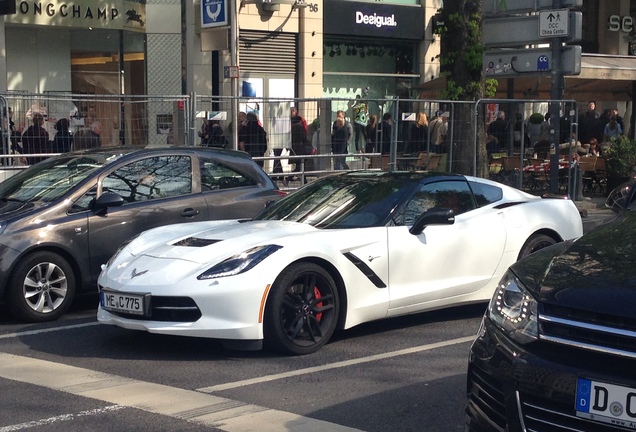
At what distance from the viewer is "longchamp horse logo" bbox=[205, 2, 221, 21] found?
748 inches

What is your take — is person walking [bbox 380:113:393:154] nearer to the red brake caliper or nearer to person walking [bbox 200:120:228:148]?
person walking [bbox 200:120:228:148]

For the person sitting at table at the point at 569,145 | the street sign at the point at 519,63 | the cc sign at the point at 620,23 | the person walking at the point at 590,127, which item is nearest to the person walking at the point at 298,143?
the street sign at the point at 519,63

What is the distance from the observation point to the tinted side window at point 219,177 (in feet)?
32.5

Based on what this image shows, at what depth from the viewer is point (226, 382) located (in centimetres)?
646

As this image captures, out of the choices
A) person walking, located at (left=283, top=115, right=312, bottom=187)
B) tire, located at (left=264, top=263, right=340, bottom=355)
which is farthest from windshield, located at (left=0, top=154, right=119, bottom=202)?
person walking, located at (left=283, top=115, right=312, bottom=187)

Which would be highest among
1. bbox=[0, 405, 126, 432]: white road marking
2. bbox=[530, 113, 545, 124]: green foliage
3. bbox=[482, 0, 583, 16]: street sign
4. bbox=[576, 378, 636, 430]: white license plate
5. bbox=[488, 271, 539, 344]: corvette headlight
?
bbox=[482, 0, 583, 16]: street sign

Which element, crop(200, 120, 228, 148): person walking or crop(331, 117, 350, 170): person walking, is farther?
crop(331, 117, 350, 170): person walking

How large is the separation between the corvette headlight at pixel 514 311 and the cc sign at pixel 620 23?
3165 cm

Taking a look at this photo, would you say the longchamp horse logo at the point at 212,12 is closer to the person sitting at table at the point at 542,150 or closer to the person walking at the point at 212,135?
the person walking at the point at 212,135

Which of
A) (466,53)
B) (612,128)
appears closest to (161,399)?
(466,53)

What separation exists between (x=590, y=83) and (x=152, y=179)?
51.3 ft

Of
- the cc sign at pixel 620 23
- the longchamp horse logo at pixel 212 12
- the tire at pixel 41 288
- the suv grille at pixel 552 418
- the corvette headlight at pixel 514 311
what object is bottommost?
the tire at pixel 41 288

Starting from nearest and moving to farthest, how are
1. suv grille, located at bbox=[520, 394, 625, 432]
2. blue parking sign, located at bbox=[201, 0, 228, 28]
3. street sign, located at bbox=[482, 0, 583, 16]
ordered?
suv grille, located at bbox=[520, 394, 625, 432], street sign, located at bbox=[482, 0, 583, 16], blue parking sign, located at bbox=[201, 0, 228, 28]

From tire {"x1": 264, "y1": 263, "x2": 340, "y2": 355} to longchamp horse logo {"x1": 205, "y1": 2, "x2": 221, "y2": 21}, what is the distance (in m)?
12.7
